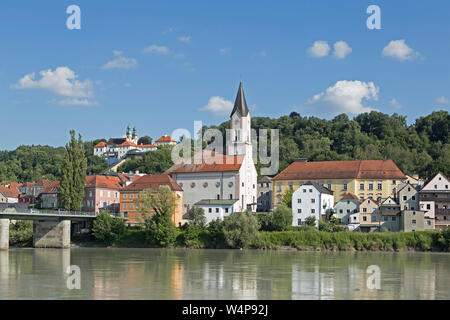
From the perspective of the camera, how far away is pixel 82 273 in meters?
37.1

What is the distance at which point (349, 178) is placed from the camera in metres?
79.0

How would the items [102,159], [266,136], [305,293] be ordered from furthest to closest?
1. [102,159]
2. [266,136]
3. [305,293]

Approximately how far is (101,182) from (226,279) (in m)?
54.2

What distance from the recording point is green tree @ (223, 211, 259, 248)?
208ft

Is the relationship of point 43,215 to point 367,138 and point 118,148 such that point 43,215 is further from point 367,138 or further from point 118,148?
point 118,148

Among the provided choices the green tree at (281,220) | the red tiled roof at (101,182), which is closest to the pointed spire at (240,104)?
the red tiled roof at (101,182)

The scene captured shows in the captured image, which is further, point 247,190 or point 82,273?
point 247,190

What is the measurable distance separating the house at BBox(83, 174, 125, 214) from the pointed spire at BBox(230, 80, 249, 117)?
66.0 feet

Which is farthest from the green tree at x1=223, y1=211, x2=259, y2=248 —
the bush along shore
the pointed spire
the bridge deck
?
the pointed spire

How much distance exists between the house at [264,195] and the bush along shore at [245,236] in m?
19.6

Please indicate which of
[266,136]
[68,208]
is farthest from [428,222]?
[266,136]

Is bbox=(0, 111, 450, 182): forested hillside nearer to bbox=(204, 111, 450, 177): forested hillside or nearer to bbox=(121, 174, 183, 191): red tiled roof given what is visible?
bbox=(204, 111, 450, 177): forested hillside

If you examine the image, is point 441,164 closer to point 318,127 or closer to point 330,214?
point 330,214
